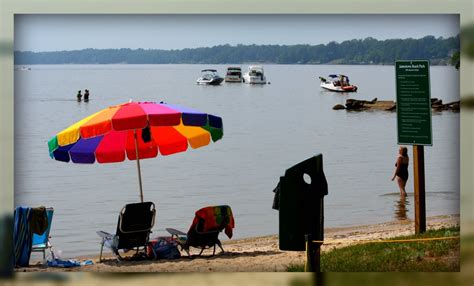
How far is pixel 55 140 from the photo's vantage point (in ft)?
47.9

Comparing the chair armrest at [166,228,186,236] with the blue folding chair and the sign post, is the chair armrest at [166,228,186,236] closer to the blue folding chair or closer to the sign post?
the blue folding chair

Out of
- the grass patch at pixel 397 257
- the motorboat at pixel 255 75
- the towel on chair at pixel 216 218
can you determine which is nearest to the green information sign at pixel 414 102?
the grass patch at pixel 397 257

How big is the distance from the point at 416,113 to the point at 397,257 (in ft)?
5.47

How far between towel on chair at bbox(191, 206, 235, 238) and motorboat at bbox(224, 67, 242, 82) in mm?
1640

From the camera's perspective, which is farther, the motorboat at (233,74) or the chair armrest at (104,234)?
the motorboat at (233,74)

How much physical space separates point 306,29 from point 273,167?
64.6 inches

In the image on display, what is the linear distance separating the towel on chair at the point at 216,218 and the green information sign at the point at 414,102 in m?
2.17

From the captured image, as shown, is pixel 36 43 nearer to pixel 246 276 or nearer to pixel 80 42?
pixel 80 42

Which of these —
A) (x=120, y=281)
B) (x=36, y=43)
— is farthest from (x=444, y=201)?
(x=36, y=43)

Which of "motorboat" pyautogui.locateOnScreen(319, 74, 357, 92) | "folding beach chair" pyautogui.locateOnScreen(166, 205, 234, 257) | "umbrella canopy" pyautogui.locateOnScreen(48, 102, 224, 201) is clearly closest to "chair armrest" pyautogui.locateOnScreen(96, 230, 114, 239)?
"folding beach chair" pyautogui.locateOnScreen(166, 205, 234, 257)

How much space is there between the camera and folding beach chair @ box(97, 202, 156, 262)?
48.0 feet

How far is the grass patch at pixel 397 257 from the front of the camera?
14.6m

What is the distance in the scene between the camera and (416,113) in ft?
49.4

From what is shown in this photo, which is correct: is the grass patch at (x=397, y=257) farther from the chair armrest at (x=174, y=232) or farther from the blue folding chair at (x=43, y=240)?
the blue folding chair at (x=43, y=240)
